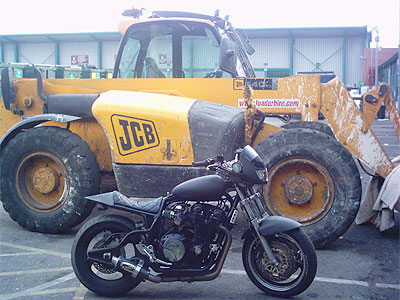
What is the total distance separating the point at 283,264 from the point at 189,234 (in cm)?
85

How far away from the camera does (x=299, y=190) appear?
5977 mm

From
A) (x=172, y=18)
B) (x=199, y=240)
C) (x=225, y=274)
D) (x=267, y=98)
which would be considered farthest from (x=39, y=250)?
(x=172, y=18)

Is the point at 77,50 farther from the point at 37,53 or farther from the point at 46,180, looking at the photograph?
the point at 46,180

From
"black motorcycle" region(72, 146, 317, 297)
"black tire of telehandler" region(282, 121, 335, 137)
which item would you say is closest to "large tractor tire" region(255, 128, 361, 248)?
"black tire of telehandler" region(282, 121, 335, 137)

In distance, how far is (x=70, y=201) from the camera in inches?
249

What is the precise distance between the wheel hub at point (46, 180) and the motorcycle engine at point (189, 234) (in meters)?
2.62

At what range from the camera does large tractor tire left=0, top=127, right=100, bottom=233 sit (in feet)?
20.8

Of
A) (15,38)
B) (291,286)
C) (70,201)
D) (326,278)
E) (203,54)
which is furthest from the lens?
(15,38)

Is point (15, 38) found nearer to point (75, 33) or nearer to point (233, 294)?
point (75, 33)

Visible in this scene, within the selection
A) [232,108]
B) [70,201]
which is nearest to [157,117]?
[232,108]

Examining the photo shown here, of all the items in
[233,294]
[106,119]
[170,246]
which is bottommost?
[233,294]

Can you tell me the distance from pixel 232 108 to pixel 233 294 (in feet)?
8.53

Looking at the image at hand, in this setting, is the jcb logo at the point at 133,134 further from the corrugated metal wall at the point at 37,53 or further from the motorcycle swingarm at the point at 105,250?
the corrugated metal wall at the point at 37,53

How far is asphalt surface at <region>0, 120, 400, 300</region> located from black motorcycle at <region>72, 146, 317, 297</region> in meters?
0.21
